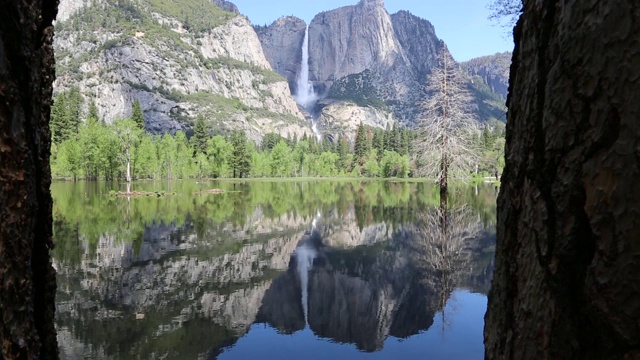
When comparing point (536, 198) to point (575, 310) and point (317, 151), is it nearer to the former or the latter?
point (575, 310)

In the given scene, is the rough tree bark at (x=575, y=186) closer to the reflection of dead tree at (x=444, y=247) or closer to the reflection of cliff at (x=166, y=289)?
the reflection of cliff at (x=166, y=289)

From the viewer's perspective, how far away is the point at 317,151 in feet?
488

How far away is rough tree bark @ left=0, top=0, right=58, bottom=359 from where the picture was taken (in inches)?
60.0

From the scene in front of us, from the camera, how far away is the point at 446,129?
30.7m

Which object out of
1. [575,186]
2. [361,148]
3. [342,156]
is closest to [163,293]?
[575,186]

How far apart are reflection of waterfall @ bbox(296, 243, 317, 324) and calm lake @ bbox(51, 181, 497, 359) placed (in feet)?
0.13

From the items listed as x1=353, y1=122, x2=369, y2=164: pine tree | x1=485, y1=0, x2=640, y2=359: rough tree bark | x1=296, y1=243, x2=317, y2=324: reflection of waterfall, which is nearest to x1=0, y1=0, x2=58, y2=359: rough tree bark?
x1=485, y1=0, x2=640, y2=359: rough tree bark

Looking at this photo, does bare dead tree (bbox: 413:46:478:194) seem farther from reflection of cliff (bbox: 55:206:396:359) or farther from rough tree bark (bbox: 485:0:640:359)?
rough tree bark (bbox: 485:0:640:359)

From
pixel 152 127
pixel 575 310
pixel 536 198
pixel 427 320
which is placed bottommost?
pixel 427 320

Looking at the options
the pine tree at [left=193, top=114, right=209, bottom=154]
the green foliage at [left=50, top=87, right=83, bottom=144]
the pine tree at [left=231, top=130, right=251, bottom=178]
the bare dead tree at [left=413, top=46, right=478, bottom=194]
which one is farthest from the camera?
the pine tree at [left=193, top=114, right=209, bottom=154]

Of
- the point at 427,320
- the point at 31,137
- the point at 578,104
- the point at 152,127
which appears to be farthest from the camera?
the point at 152,127

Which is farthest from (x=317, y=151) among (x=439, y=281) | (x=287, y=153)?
(x=439, y=281)

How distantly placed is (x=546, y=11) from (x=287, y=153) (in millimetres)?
116090

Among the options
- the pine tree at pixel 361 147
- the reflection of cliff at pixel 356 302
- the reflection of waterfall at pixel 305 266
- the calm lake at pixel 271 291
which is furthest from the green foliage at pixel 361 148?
the reflection of cliff at pixel 356 302
